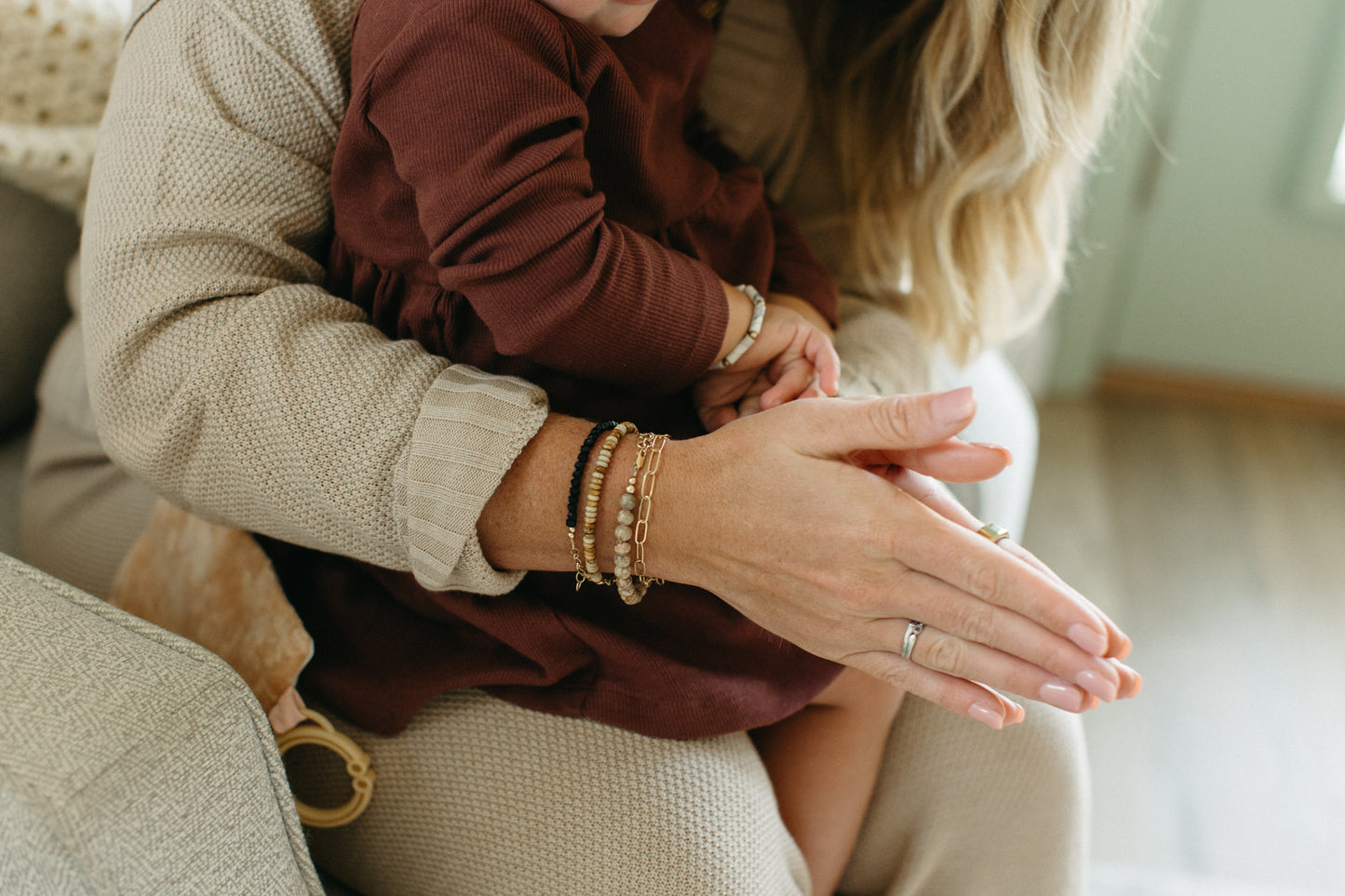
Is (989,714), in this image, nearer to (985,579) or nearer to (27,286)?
(985,579)

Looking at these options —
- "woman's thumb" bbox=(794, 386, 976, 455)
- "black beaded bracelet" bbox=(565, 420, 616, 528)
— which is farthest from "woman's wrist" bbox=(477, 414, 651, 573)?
"woman's thumb" bbox=(794, 386, 976, 455)

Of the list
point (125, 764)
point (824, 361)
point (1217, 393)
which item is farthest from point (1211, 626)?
point (125, 764)

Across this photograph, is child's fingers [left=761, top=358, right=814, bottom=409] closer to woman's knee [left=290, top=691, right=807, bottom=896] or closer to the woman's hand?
the woman's hand

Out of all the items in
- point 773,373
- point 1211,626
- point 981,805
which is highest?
point 773,373

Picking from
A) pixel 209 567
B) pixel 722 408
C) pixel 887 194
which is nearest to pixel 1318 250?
pixel 887 194

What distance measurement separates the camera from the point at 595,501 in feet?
2.02

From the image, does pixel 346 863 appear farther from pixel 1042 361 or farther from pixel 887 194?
pixel 1042 361

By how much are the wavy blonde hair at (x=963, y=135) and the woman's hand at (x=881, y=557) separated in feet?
1.47

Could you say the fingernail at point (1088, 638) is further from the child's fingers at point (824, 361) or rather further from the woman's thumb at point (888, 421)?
the child's fingers at point (824, 361)

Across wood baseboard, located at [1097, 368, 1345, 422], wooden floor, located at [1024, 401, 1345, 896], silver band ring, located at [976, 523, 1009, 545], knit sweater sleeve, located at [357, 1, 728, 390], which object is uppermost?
knit sweater sleeve, located at [357, 1, 728, 390]

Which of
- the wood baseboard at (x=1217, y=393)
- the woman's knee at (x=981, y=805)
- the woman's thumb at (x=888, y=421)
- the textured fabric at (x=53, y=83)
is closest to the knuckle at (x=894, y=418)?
the woman's thumb at (x=888, y=421)

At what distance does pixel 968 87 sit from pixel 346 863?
88 centimetres

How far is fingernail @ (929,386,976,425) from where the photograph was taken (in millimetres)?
533

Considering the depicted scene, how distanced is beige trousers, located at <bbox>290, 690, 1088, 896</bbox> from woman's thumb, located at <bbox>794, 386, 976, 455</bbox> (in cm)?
29
